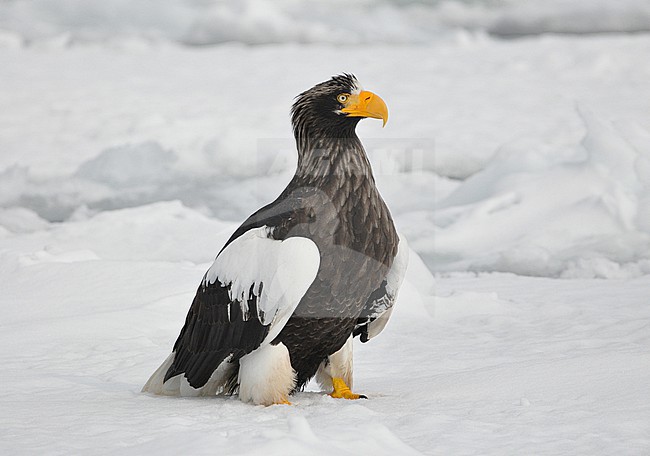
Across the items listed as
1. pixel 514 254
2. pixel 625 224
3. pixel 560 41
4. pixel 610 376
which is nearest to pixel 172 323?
pixel 610 376

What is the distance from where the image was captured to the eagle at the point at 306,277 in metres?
3.27

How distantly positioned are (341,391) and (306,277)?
28.8 inches

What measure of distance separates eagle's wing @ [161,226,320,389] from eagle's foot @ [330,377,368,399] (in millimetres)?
479

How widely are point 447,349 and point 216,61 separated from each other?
1494 centimetres

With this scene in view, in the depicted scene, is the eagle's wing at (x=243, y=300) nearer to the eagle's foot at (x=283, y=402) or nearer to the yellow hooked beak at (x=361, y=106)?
the eagle's foot at (x=283, y=402)

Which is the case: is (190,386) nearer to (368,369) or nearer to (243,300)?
(243,300)

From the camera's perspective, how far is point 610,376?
135 inches

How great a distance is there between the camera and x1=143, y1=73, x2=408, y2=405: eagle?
327 cm

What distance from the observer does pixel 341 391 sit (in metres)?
3.67

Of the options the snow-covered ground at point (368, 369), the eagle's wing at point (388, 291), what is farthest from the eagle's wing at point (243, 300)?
the eagle's wing at point (388, 291)

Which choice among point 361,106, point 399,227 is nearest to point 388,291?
point 361,106

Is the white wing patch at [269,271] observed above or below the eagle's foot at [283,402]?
above

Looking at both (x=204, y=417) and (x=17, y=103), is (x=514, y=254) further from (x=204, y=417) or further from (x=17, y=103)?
(x=17, y=103)

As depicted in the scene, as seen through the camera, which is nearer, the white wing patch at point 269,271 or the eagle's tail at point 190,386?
the white wing patch at point 269,271
